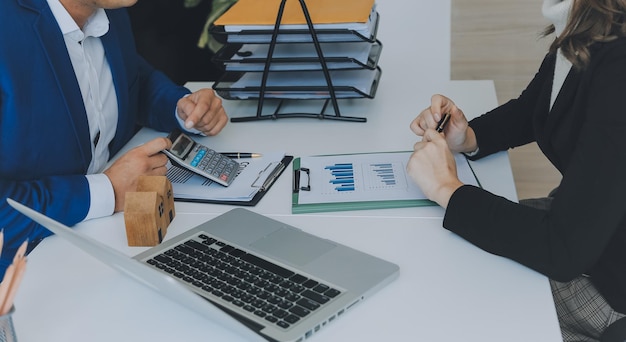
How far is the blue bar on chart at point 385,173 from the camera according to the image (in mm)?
1354

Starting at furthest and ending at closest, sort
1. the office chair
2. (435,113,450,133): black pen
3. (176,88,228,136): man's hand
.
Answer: (176,88,228,136): man's hand < (435,113,450,133): black pen < the office chair

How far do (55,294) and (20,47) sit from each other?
0.48 meters

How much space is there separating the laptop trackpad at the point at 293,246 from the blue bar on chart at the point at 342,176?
18 centimetres

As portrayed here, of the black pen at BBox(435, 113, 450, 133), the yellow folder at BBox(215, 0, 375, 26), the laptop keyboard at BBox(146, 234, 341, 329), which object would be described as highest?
the yellow folder at BBox(215, 0, 375, 26)

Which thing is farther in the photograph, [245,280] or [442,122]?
[442,122]

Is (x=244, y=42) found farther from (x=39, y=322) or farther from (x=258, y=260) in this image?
(x=39, y=322)

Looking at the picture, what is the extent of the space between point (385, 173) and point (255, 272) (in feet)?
1.36

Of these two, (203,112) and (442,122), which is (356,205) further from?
(203,112)

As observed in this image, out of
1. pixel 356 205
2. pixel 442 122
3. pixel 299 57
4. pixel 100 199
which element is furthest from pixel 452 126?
pixel 100 199

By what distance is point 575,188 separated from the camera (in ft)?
3.48

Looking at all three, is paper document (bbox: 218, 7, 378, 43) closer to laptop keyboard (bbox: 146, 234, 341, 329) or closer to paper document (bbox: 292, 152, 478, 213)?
paper document (bbox: 292, 152, 478, 213)

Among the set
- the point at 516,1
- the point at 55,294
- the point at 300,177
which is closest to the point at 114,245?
the point at 55,294

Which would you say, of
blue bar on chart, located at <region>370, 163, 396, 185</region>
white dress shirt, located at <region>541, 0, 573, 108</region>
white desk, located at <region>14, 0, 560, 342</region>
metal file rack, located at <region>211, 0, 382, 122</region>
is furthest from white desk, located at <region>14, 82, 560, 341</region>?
metal file rack, located at <region>211, 0, 382, 122</region>

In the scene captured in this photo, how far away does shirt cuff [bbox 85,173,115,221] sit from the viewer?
1.26 metres
